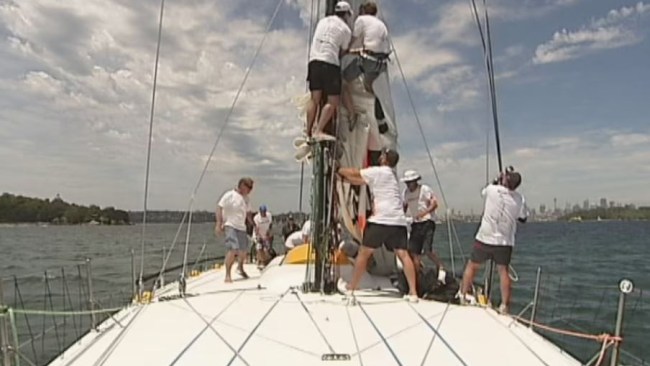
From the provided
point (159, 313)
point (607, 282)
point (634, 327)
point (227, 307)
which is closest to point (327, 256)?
point (227, 307)

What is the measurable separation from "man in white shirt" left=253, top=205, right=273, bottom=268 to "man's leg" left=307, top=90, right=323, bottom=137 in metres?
4.42

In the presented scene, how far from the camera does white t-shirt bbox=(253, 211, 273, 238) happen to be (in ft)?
38.5

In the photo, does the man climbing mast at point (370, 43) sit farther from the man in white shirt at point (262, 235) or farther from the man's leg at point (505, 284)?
the man in white shirt at point (262, 235)

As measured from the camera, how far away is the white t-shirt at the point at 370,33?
6656 millimetres

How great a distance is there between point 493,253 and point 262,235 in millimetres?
5857

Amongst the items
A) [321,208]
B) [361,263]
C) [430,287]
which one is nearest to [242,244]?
[321,208]

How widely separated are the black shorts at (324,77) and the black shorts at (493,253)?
210 cm

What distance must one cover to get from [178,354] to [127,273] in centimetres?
1744

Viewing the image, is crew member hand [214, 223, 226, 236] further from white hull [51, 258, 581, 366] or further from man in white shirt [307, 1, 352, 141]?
man in white shirt [307, 1, 352, 141]

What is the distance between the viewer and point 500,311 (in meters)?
5.96

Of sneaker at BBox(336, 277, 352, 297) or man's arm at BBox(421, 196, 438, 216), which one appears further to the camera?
man's arm at BBox(421, 196, 438, 216)

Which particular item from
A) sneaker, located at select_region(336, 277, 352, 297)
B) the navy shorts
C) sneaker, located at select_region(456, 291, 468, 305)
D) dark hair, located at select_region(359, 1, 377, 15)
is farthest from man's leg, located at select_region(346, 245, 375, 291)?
dark hair, located at select_region(359, 1, 377, 15)

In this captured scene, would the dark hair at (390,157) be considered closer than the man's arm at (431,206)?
Yes

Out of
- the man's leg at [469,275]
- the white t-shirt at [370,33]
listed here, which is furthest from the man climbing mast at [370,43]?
the man's leg at [469,275]
